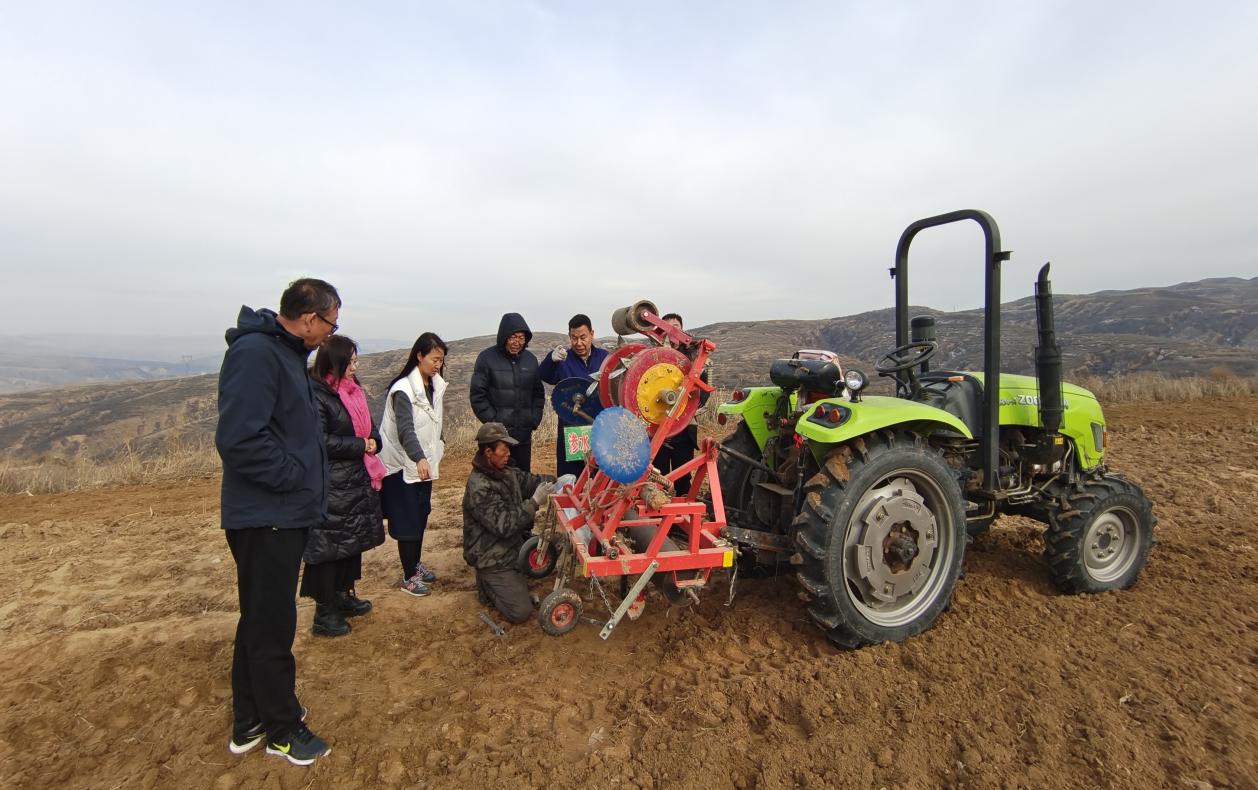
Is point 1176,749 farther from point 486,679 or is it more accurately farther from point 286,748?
point 286,748

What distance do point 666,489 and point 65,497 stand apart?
27.0ft

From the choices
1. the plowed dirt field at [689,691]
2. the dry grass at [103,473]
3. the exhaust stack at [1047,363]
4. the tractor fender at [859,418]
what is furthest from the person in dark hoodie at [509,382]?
the dry grass at [103,473]

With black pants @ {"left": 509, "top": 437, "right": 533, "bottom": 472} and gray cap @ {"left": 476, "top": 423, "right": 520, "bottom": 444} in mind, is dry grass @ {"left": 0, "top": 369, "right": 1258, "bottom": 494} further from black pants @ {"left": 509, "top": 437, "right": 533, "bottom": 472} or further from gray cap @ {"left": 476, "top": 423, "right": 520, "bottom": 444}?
gray cap @ {"left": 476, "top": 423, "right": 520, "bottom": 444}

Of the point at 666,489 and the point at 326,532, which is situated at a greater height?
the point at 666,489

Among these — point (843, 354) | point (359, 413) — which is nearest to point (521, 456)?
point (359, 413)

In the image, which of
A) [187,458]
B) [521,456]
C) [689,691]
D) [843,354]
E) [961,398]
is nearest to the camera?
[689,691]

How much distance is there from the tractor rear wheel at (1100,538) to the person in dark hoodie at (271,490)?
4060 millimetres

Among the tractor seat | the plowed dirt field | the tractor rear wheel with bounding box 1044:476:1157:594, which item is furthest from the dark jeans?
the tractor rear wheel with bounding box 1044:476:1157:594

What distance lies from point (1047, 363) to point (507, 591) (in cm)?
355

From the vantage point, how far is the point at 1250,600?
3.28 m

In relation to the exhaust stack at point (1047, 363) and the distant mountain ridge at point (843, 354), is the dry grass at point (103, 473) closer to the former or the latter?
the distant mountain ridge at point (843, 354)

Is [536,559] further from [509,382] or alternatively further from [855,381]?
[855,381]

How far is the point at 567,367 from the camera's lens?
15.7ft

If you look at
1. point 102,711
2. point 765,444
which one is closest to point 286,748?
point 102,711
